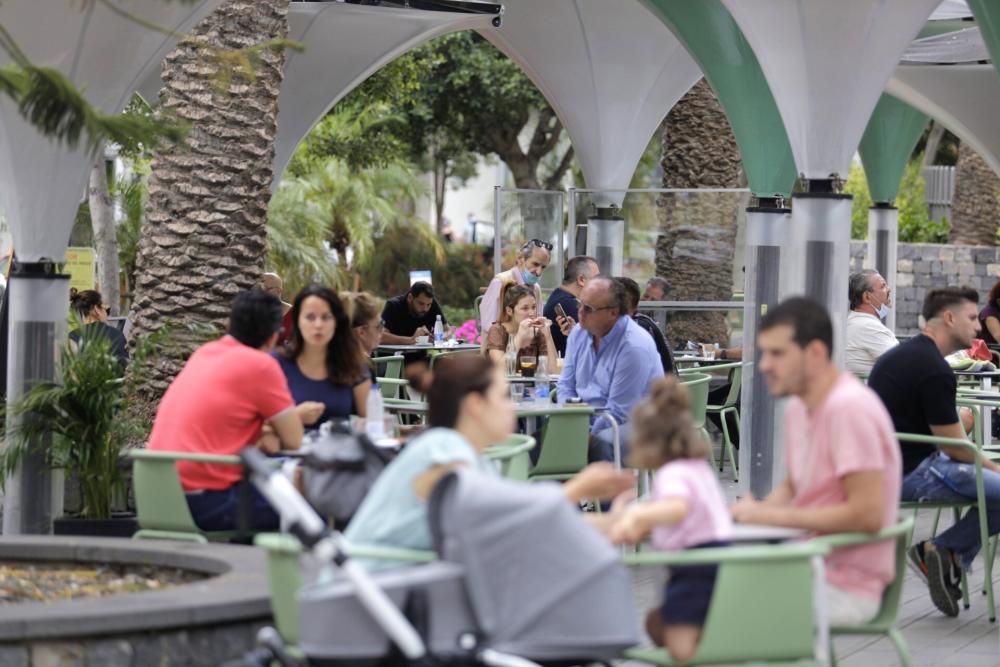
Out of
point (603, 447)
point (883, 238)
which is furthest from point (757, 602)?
point (883, 238)

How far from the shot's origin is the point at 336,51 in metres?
15.8

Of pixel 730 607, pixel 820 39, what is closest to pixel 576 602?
pixel 730 607

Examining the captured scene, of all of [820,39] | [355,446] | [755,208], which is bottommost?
[355,446]

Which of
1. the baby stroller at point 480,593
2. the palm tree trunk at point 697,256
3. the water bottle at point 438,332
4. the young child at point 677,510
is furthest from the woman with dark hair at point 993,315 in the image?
the baby stroller at point 480,593

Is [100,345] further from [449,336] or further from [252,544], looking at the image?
[449,336]

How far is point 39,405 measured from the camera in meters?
8.02

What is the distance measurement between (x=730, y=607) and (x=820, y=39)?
18.7ft

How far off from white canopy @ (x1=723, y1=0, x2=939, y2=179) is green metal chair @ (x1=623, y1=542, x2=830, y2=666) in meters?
5.42

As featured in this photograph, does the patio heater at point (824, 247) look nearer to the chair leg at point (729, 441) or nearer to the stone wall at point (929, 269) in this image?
the chair leg at point (729, 441)

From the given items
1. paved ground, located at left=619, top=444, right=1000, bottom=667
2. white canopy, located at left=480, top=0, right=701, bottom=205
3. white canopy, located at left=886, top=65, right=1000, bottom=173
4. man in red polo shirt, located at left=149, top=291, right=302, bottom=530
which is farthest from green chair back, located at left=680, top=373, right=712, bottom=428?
white canopy, located at left=886, top=65, right=1000, bottom=173

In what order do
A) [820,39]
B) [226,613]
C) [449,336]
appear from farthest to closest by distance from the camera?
[449,336] < [820,39] < [226,613]

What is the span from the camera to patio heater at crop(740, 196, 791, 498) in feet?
36.2

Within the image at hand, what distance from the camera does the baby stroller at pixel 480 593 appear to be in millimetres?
4363

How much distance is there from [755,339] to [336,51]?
5.78m
